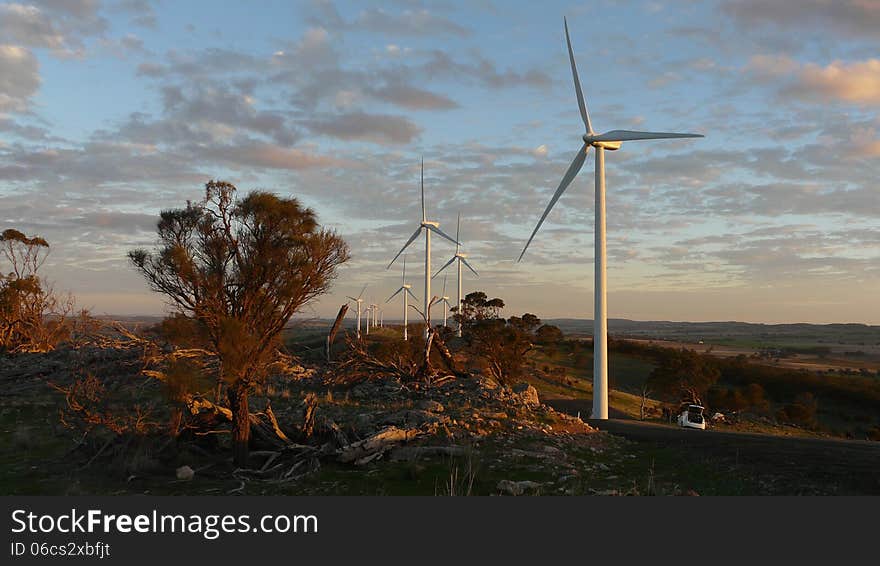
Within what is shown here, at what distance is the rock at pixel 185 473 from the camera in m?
14.6

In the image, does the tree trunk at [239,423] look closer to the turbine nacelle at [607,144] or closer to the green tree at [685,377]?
the turbine nacelle at [607,144]

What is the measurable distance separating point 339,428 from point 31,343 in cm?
3941

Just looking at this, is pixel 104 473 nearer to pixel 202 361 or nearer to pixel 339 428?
pixel 202 361

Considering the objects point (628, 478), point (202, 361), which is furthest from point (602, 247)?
point (202, 361)

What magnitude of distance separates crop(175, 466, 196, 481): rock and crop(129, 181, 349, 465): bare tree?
1.38 metres

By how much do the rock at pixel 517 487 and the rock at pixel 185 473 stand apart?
25.1 ft

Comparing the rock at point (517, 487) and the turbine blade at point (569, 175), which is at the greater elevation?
the turbine blade at point (569, 175)

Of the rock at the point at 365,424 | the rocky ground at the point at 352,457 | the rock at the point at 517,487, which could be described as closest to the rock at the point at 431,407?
the rocky ground at the point at 352,457

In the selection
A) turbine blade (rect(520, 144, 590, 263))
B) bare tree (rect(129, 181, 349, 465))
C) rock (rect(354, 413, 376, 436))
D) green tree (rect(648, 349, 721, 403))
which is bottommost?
green tree (rect(648, 349, 721, 403))

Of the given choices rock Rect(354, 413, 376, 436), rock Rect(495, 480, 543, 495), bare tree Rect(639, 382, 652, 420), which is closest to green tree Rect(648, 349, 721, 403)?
bare tree Rect(639, 382, 652, 420)

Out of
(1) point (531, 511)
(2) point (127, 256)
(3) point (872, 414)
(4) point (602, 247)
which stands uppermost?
(4) point (602, 247)

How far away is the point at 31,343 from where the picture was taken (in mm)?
45531

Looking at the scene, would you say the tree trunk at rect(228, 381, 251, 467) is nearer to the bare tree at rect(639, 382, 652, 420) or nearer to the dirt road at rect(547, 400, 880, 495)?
the dirt road at rect(547, 400, 880, 495)

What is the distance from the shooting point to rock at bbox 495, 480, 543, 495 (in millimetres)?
12141
